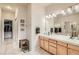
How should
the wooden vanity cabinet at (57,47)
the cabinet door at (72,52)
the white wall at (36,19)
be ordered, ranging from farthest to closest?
1. the white wall at (36,19)
2. the wooden vanity cabinet at (57,47)
3. the cabinet door at (72,52)

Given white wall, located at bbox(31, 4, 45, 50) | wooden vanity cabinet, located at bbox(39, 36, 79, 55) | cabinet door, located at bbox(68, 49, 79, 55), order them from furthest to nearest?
white wall, located at bbox(31, 4, 45, 50) → wooden vanity cabinet, located at bbox(39, 36, 79, 55) → cabinet door, located at bbox(68, 49, 79, 55)

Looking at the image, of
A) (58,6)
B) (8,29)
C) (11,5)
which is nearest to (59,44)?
(58,6)

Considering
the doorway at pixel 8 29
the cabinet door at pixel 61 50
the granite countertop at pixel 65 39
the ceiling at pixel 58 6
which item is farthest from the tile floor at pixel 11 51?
the ceiling at pixel 58 6

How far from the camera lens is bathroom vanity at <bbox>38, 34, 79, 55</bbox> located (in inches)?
105

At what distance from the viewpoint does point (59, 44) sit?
3064 mm

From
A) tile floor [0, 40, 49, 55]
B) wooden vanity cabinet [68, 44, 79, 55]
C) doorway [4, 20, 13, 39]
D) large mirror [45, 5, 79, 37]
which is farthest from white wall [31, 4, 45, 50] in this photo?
wooden vanity cabinet [68, 44, 79, 55]

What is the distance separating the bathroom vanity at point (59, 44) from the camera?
267 centimetres

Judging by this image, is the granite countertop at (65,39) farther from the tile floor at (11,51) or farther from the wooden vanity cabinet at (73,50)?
the tile floor at (11,51)

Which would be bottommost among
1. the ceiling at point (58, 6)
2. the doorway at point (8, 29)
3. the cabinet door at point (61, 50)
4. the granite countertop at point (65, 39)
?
the cabinet door at point (61, 50)

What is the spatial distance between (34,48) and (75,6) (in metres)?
1.35

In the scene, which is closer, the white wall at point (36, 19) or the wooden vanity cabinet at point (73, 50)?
the wooden vanity cabinet at point (73, 50)

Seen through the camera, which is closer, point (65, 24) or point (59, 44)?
point (65, 24)

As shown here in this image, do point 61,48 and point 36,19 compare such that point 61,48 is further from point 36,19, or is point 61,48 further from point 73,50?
point 36,19

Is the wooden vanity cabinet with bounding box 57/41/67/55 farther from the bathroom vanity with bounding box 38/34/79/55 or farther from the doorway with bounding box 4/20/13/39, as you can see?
the doorway with bounding box 4/20/13/39
